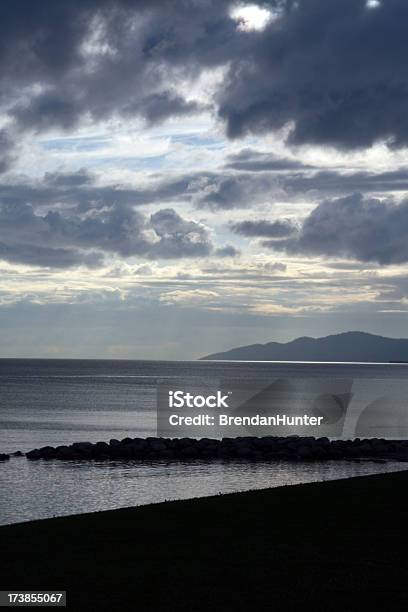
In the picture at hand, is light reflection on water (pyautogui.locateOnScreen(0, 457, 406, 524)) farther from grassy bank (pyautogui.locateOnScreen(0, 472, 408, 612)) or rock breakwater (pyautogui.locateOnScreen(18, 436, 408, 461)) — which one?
grassy bank (pyautogui.locateOnScreen(0, 472, 408, 612))

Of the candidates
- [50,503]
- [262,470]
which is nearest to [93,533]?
[50,503]

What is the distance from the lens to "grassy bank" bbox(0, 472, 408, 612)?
42.1 feet

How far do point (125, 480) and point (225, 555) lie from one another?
26887mm

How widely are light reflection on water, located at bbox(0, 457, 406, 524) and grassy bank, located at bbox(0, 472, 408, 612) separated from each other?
477 inches

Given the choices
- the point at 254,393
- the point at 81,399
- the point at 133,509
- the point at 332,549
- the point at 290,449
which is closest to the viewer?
the point at 332,549

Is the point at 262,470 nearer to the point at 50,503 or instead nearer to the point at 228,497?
the point at 50,503

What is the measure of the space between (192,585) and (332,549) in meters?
3.94

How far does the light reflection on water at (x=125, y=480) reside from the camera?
33.8m

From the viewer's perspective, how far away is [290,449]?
55.8 m
